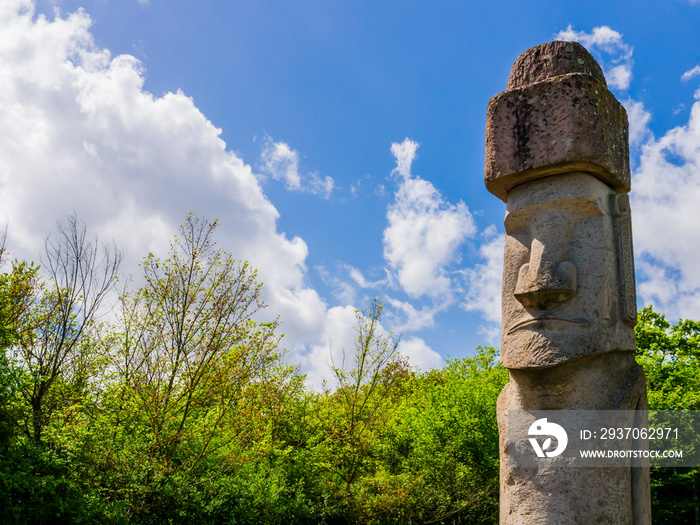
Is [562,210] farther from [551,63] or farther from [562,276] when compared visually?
[551,63]

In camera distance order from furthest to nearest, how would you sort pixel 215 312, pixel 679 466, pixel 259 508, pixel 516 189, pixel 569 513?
pixel 679 466
pixel 259 508
pixel 215 312
pixel 516 189
pixel 569 513

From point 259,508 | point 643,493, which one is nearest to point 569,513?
point 643,493

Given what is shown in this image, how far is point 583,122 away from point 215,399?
9.52 metres

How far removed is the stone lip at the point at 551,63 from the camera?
200 inches

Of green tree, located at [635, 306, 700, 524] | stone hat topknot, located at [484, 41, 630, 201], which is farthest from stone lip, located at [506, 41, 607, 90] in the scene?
green tree, located at [635, 306, 700, 524]

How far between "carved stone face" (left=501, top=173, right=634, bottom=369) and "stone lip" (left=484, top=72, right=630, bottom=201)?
0.51 ft

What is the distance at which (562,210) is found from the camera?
466cm

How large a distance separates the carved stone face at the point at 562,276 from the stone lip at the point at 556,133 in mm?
154

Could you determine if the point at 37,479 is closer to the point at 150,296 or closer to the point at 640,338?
the point at 150,296

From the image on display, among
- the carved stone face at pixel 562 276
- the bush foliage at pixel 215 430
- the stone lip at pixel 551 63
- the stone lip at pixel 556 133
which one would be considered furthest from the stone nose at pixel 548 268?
the bush foliage at pixel 215 430

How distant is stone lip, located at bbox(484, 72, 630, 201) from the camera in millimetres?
4656

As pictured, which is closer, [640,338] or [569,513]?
[569,513]

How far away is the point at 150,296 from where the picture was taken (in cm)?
1187

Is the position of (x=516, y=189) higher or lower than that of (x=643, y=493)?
higher
